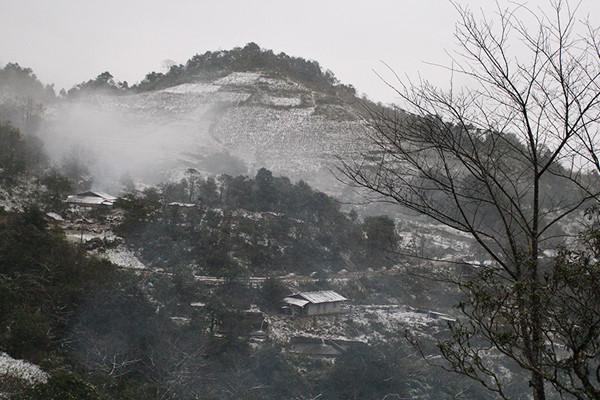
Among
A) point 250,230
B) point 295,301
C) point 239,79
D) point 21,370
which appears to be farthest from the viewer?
point 239,79

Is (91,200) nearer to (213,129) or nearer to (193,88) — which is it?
(213,129)

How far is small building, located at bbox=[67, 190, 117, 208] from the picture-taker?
65.3ft

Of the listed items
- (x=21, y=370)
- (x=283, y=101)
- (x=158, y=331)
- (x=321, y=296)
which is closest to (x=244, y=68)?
(x=283, y=101)

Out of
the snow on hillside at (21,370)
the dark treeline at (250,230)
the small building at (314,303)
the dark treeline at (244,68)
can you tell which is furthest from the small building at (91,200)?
the dark treeline at (244,68)

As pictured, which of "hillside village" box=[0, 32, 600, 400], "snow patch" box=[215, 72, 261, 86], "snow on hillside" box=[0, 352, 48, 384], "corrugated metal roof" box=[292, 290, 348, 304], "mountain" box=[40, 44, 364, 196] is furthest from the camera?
"snow patch" box=[215, 72, 261, 86]

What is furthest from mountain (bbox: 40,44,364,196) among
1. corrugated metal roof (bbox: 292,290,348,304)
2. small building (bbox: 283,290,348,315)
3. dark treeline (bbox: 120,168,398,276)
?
small building (bbox: 283,290,348,315)

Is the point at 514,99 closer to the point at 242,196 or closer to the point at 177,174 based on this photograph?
the point at 242,196

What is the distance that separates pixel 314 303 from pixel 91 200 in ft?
36.3

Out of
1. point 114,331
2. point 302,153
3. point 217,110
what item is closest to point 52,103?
point 217,110

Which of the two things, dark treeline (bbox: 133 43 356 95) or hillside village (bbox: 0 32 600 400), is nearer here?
hillside village (bbox: 0 32 600 400)

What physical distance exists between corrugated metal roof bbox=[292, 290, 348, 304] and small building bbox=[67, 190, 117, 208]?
963 centimetres

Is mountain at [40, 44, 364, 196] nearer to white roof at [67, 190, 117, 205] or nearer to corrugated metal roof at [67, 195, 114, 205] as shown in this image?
white roof at [67, 190, 117, 205]

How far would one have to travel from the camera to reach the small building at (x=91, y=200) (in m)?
19.9

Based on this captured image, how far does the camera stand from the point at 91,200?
797 inches
